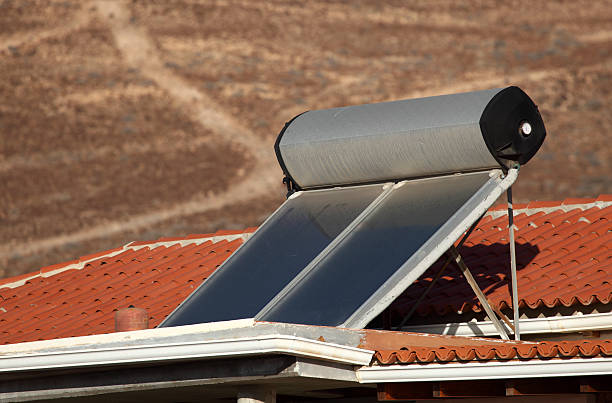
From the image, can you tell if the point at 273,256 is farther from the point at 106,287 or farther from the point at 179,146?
the point at 179,146

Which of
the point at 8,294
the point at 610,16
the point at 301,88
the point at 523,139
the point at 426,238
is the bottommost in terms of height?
the point at 426,238

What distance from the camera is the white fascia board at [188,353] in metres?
7.29

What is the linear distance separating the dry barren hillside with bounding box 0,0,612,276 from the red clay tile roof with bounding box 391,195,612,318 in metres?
36.0

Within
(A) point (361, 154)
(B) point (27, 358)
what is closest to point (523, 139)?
(A) point (361, 154)

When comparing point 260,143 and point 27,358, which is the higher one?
point 260,143

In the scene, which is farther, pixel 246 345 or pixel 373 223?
pixel 373 223

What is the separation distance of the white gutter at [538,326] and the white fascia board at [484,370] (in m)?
1.91

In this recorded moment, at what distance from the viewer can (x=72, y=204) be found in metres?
51.8

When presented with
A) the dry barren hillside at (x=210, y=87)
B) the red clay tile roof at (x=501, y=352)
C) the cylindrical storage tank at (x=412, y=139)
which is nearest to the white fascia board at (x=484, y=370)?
the red clay tile roof at (x=501, y=352)

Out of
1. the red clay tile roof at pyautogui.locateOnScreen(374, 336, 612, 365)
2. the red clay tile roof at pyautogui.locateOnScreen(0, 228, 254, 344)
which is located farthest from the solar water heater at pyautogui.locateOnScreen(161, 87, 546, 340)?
the red clay tile roof at pyautogui.locateOnScreen(0, 228, 254, 344)

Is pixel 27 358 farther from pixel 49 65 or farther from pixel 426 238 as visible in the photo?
pixel 49 65

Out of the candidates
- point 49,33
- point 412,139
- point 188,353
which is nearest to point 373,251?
point 412,139

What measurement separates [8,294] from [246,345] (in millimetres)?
7714

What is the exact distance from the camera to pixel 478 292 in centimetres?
923
